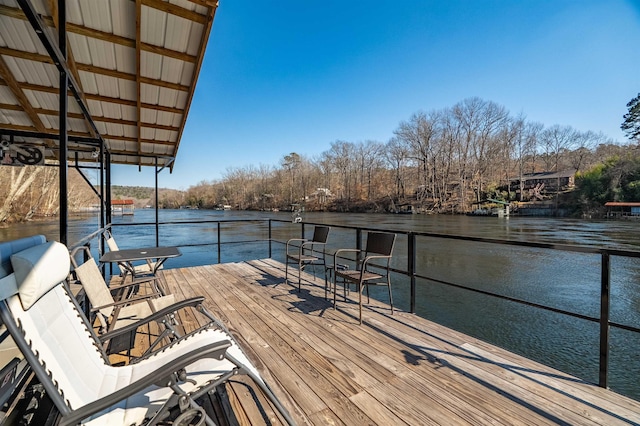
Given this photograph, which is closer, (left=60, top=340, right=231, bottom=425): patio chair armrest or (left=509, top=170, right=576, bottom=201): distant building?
(left=60, top=340, right=231, bottom=425): patio chair armrest

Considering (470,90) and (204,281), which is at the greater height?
(470,90)

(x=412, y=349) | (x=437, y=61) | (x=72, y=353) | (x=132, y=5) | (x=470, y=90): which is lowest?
(x=412, y=349)

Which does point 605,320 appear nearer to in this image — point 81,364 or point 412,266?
point 412,266

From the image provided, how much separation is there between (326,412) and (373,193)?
135 feet

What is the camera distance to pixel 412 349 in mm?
2188

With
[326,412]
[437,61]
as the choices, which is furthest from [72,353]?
[437,61]

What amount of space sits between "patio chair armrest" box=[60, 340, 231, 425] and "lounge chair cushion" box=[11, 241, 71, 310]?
400 mm

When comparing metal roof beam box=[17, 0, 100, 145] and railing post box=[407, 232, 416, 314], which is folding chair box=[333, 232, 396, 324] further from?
metal roof beam box=[17, 0, 100, 145]

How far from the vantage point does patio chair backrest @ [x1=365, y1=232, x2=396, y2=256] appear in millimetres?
2922

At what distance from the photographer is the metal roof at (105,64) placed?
2232 mm

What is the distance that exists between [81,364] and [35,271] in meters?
0.46

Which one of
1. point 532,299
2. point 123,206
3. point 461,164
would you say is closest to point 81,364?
point 532,299

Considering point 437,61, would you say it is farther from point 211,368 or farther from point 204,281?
point 211,368

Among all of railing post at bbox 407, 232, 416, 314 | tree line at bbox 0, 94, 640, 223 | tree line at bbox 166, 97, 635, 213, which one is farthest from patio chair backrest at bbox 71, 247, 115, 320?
tree line at bbox 166, 97, 635, 213
